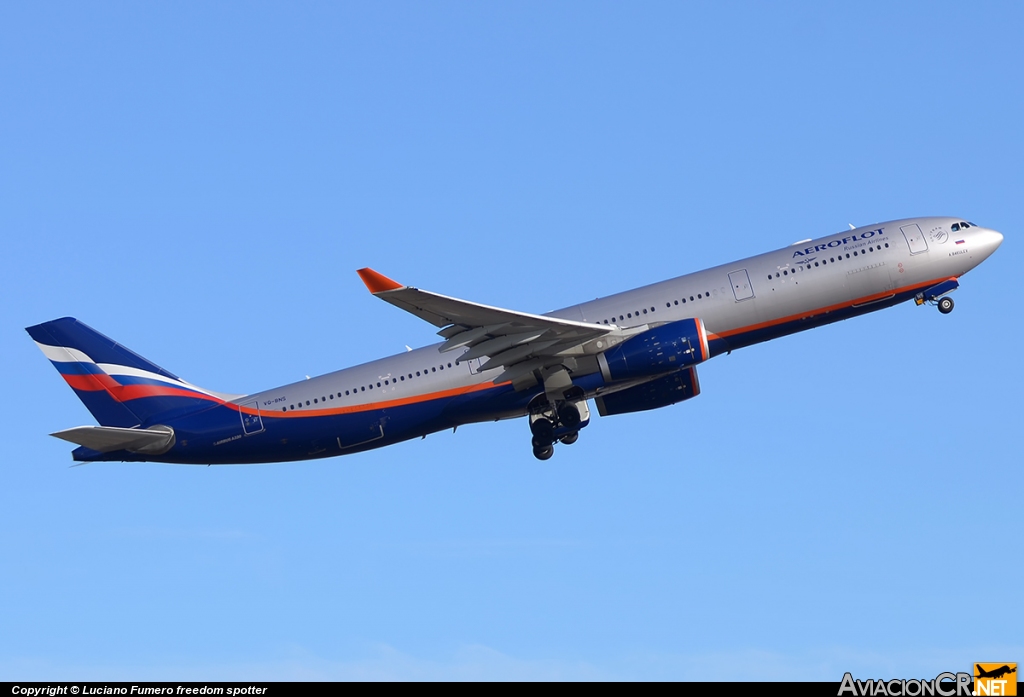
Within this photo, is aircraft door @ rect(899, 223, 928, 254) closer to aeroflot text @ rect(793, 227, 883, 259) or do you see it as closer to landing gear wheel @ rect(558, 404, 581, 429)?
aeroflot text @ rect(793, 227, 883, 259)

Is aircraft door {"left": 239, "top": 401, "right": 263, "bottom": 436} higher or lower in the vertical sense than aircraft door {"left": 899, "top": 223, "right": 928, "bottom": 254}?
lower

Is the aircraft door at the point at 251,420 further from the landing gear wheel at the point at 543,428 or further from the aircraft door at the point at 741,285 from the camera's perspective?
the aircraft door at the point at 741,285

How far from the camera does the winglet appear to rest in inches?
1449

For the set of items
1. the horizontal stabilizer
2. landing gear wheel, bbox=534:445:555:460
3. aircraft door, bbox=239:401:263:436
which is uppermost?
aircraft door, bbox=239:401:263:436

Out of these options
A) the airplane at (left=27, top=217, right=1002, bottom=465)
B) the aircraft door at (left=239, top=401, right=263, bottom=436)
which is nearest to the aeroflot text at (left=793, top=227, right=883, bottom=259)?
the airplane at (left=27, top=217, right=1002, bottom=465)

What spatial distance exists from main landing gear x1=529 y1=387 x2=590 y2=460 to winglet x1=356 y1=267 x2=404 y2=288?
359 inches

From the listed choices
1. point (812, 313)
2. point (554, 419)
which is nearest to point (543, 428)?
point (554, 419)

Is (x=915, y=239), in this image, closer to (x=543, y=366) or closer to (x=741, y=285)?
(x=741, y=285)

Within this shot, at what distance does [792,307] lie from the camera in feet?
140

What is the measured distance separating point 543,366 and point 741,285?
302 inches

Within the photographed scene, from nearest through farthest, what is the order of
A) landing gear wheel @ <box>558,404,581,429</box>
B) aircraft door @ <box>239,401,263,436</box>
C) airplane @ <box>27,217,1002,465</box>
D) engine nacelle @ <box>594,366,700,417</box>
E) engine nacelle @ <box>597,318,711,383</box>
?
engine nacelle @ <box>597,318,711,383</box> < airplane @ <box>27,217,1002,465</box> < landing gear wheel @ <box>558,404,581,429</box> < aircraft door @ <box>239,401,263,436</box> < engine nacelle @ <box>594,366,700,417</box>

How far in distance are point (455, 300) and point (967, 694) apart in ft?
64.5

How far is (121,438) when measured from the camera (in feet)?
147

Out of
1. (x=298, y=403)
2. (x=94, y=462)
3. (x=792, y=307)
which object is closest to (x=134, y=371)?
(x=94, y=462)
